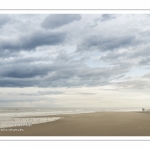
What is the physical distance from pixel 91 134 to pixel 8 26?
8.65m

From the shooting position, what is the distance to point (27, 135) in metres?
12.0

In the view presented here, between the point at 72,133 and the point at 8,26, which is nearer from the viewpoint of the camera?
the point at 72,133

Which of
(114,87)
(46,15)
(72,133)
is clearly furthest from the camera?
(114,87)

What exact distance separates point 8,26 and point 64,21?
12.1 ft

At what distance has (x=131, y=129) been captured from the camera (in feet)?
42.5
